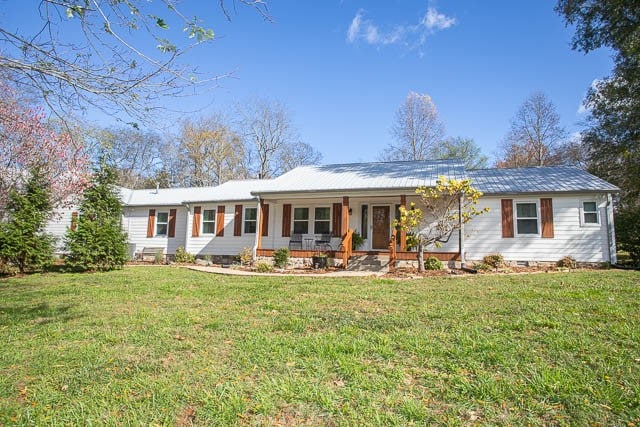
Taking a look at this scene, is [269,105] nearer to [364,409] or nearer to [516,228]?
[516,228]

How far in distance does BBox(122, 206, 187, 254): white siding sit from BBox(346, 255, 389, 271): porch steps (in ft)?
30.8

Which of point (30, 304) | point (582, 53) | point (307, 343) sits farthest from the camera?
point (582, 53)

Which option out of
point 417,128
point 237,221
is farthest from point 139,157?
point 417,128

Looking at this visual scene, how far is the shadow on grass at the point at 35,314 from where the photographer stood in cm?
505

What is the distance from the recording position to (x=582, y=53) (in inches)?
492

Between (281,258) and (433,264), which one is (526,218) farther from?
(281,258)

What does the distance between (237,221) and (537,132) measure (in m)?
24.1

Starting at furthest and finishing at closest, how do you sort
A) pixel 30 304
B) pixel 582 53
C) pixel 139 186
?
pixel 139 186, pixel 582 53, pixel 30 304

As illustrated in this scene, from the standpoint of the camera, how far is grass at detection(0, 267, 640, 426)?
7.89 feet

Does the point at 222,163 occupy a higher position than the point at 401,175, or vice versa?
the point at 222,163

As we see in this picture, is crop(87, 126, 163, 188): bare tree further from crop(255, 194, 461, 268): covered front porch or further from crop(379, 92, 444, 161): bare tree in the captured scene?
crop(379, 92, 444, 161): bare tree

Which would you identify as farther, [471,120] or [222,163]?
[222,163]

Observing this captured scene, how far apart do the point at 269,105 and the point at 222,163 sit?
6.95 meters

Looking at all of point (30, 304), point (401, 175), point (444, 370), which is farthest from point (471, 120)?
point (30, 304)
